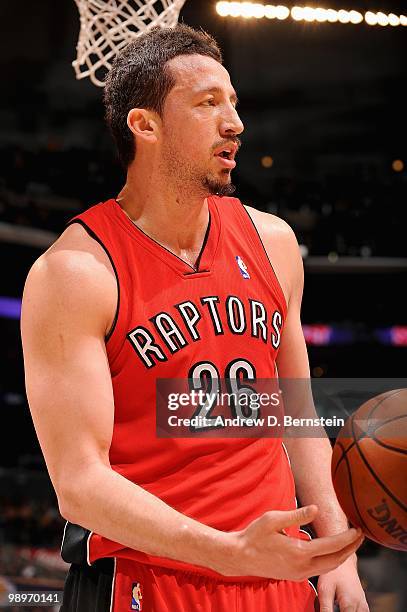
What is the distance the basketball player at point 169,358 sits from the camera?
5.14ft

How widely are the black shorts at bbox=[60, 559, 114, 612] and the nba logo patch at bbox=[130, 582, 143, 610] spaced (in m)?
0.06

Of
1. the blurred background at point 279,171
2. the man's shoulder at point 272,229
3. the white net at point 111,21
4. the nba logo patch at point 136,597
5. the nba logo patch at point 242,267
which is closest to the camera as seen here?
the nba logo patch at point 136,597

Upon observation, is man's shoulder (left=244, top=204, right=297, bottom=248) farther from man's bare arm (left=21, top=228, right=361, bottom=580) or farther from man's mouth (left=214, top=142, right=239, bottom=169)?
man's bare arm (left=21, top=228, right=361, bottom=580)

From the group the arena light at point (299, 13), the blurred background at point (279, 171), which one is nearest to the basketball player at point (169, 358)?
the arena light at point (299, 13)

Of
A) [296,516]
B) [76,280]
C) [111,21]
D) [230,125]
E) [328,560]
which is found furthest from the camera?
[111,21]

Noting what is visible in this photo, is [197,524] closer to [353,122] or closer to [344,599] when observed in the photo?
[344,599]

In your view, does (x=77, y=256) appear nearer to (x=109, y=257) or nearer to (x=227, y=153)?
(x=109, y=257)

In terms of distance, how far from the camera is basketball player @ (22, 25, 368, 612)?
1566 mm

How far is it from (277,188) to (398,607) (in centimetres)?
581

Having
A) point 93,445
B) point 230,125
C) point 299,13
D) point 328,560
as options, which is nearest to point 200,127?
point 230,125

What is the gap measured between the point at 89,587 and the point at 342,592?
52 centimetres

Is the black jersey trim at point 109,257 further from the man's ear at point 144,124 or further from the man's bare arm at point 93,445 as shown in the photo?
the man's ear at point 144,124

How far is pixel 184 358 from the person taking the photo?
5.74ft

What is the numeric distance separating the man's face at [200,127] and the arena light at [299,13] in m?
2.40
